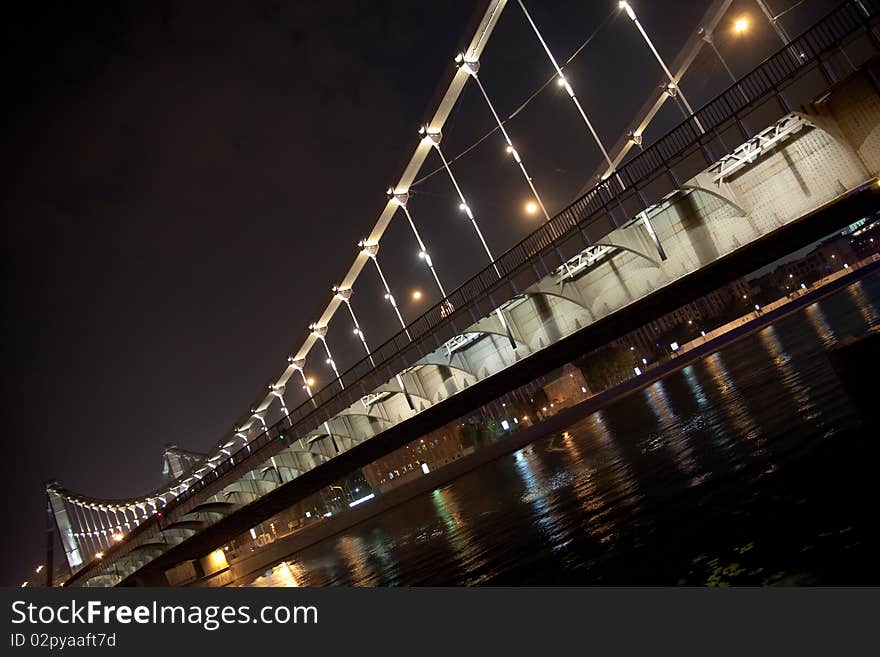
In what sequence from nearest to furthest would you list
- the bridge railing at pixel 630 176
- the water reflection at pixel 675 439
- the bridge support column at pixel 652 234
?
the water reflection at pixel 675 439, the bridge railing at pixel 630 176, the bridge support column at pixel 652 234

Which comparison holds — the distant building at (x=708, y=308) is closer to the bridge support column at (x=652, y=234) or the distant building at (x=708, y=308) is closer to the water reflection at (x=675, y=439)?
the water reflection at (x=675, y=439)

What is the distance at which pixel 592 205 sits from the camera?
22.6 metres

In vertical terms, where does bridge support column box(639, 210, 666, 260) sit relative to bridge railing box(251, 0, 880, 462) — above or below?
below

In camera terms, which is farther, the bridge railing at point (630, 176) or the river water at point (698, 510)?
the bridge railing at point (630, 176)

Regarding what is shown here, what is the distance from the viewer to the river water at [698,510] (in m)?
8.06

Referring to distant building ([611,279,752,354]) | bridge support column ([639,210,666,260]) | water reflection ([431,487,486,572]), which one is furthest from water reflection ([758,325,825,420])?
distant building ([611,279,752,354])

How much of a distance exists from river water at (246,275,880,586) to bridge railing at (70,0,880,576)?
797cm

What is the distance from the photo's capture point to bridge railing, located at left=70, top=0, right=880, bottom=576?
1689 centimetres

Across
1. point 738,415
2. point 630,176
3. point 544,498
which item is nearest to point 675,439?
point 738,415

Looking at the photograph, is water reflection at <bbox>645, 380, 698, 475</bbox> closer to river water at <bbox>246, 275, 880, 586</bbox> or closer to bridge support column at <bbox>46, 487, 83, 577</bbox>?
river water at <bbox>246, 275, 880, 586</bbox>

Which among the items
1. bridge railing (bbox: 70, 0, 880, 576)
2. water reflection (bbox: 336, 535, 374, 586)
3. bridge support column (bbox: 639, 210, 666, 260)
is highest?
bridge railing (bbox: 70, 0, 880, 576)

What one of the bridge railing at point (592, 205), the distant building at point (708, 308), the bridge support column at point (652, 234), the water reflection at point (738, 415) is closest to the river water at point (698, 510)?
the water reflection at point (738, 415)

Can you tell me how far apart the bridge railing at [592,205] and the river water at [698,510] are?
797 cm

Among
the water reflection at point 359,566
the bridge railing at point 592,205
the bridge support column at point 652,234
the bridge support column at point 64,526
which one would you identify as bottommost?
the water reflection at point 359,566
